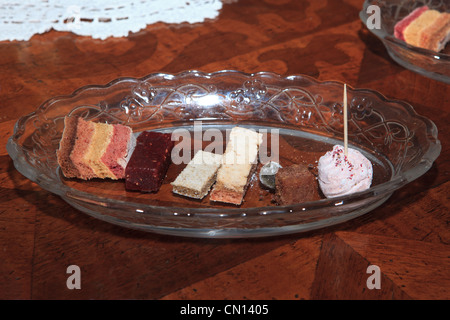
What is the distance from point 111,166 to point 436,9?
6.31ft

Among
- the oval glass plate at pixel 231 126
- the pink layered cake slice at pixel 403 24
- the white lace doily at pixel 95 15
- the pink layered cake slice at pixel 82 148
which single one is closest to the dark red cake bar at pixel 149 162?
the oval glass plate at pixel 231 126

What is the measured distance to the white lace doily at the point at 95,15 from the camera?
2.54 metres

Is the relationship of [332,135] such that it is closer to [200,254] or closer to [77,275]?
[200,254]

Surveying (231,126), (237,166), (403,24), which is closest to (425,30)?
(403,24)

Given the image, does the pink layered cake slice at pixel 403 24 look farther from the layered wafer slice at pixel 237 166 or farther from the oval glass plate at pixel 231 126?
the layered wafer slice at pixel 237 166

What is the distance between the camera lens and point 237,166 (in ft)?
5.19

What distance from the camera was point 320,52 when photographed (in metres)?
2.33

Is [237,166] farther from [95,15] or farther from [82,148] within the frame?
[95,15]

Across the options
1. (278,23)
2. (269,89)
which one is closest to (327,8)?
(278,23)

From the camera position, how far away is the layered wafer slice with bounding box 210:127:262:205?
152 centimetres

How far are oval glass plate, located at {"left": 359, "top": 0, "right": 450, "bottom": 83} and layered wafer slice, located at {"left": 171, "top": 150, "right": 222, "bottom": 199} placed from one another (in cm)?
98

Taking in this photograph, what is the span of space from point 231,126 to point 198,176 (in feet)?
1.22

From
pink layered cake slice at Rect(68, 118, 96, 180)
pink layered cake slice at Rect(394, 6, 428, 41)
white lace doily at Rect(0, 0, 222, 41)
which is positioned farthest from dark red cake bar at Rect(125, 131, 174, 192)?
pink layered cake slice at Rect(394, 6, 428, 41)

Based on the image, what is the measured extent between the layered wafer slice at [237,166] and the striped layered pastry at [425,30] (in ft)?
3.41
